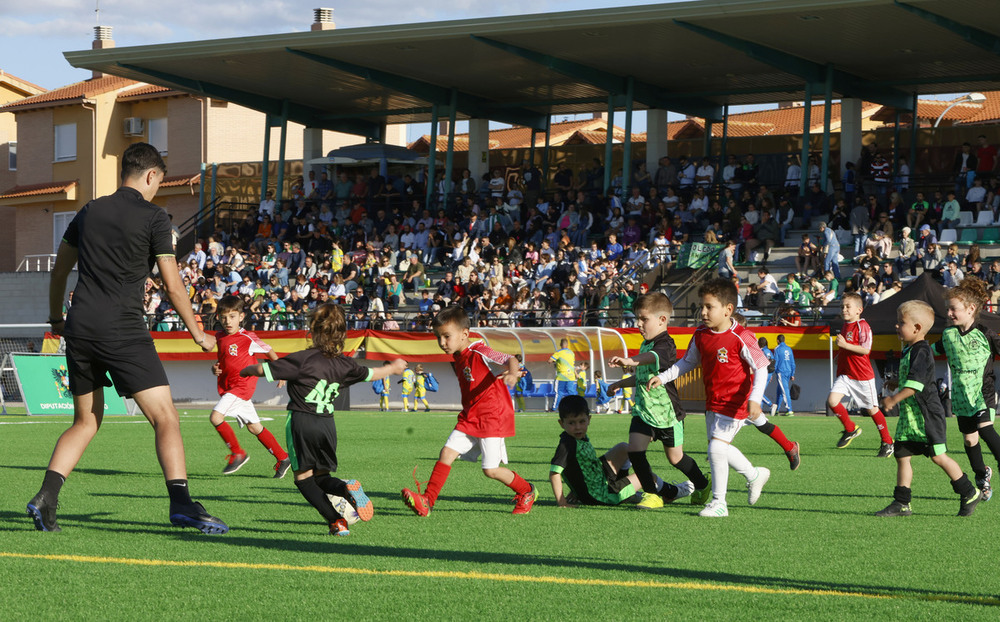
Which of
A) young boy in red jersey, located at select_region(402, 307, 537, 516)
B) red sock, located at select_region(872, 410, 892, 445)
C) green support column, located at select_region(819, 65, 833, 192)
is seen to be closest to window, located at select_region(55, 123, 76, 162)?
green support column, located at select_region(819, 65, 833, 192)

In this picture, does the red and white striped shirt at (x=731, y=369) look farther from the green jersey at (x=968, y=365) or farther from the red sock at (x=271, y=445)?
the red sock at (x=271, y=445)

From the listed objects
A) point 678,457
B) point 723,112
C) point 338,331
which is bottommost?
point 678,457

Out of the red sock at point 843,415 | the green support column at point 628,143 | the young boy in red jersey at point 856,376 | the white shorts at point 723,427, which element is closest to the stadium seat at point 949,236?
the green support column at point 628,143

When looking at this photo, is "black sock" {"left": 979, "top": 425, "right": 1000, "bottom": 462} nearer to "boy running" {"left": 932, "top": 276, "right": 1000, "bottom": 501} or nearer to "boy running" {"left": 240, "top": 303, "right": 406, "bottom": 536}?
"boy running" {"left": 932, "top": 276, "right": 1000, "bottom": 501}

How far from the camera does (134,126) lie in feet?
175

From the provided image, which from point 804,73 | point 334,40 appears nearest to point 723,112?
point 804,73

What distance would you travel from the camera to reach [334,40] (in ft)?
113

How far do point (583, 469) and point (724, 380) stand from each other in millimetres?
1275

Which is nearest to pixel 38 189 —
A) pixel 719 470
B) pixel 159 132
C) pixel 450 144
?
pixel 159 132

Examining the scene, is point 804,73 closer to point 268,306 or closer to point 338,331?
point 268,306

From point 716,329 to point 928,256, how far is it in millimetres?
18711

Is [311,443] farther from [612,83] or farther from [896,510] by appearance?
[612,83]

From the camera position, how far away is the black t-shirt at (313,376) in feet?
24.8

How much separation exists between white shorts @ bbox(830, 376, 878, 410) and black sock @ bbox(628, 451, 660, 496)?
5.81 metres
